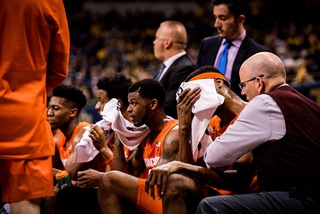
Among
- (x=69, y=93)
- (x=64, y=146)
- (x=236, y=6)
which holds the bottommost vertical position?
(x=64, y=146)

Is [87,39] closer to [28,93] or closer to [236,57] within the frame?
[236,57]

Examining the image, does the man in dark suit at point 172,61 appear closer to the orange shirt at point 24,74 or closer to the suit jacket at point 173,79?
the suit jacket at point 173,79

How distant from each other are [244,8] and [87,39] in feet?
46.9

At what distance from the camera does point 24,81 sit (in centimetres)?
198

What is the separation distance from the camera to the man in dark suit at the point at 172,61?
13.0ft

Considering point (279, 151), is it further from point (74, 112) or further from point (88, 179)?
point (74, 112)

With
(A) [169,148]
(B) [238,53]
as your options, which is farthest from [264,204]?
(B) [238,53]

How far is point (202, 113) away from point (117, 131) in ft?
3.20

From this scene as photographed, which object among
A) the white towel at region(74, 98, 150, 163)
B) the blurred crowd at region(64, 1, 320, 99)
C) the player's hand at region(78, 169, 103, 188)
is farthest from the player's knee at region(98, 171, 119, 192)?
the blurred crowd at region(64, 1, 320, 99)

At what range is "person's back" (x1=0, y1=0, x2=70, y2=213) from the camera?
193cm

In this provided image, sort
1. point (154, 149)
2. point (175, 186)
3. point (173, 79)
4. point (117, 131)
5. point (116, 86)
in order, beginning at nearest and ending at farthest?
point (175, 186) < point (154, 149) < point (117, 131) < point (116, 86) < point (173, 79)

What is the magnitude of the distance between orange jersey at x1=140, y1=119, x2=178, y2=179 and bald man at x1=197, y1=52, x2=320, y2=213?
1006mm

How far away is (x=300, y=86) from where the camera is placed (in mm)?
7633

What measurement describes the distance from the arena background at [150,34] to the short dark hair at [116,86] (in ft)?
17.3
